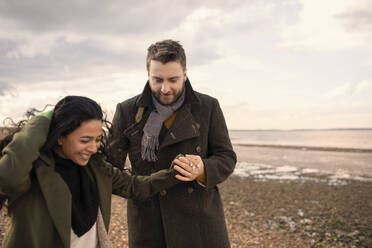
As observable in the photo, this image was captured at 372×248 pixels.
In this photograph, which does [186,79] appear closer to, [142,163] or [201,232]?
[142,163]

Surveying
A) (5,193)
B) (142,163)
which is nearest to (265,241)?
(142,163)

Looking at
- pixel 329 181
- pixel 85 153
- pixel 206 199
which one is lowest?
pixel 329 181

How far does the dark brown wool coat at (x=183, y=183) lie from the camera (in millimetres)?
2783

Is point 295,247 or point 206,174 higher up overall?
point 206,174

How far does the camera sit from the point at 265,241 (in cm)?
730

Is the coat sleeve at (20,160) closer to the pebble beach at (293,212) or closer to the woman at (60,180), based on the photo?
the woman at (60,180)

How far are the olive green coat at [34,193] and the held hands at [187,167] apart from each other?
89 cm

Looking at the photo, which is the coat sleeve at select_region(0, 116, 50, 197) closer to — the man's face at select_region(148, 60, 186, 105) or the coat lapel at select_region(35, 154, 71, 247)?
the coat lapel at select_region(35, 154, 71, 247)

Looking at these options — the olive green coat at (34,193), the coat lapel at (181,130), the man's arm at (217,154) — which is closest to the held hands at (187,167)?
the man's arm at (217,154)

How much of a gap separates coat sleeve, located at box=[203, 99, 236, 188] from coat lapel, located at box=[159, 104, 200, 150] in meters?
0.23

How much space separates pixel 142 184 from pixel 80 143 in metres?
0.75

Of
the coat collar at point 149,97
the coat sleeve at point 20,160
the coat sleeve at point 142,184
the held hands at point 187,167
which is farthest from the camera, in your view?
the coat collar at point 149,97

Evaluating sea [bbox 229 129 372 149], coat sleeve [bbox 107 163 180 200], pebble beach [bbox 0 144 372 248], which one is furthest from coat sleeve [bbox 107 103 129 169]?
sea [bbox 229 129 372 149]

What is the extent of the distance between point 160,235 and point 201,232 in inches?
16.3
